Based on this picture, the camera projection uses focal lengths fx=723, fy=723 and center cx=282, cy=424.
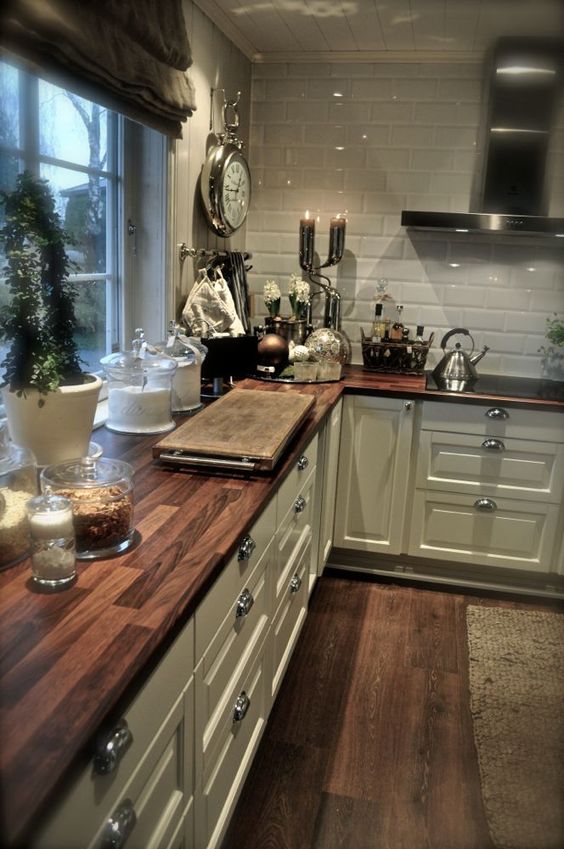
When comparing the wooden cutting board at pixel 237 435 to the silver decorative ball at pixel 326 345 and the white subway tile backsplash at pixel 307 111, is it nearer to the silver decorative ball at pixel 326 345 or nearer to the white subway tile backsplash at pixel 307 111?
the silver decorative ball at pixel 326 345

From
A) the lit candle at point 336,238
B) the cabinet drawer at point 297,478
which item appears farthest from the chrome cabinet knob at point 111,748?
the lit candle at point 336,238

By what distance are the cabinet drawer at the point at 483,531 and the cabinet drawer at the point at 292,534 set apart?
0.75 m

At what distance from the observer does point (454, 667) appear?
2.47 meters

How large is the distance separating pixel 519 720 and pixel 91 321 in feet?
5.91

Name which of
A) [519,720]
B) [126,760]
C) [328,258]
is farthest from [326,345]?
[126,760]

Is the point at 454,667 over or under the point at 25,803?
under

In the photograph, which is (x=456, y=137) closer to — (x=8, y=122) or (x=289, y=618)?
(x=8, y=122)

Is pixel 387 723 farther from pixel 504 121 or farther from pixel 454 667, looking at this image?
→ pixel 504 121

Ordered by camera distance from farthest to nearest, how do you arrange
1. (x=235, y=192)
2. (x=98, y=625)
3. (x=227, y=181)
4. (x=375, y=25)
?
(x=235, y=192) < (x=227, y=181) < (x=375, y=25) < (x=98, y=625)

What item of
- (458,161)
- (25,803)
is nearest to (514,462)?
(458,161)

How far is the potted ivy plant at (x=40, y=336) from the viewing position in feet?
4.56

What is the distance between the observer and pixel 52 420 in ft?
4.97

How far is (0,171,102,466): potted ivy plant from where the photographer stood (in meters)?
1.39

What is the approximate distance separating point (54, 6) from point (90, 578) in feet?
3.96
